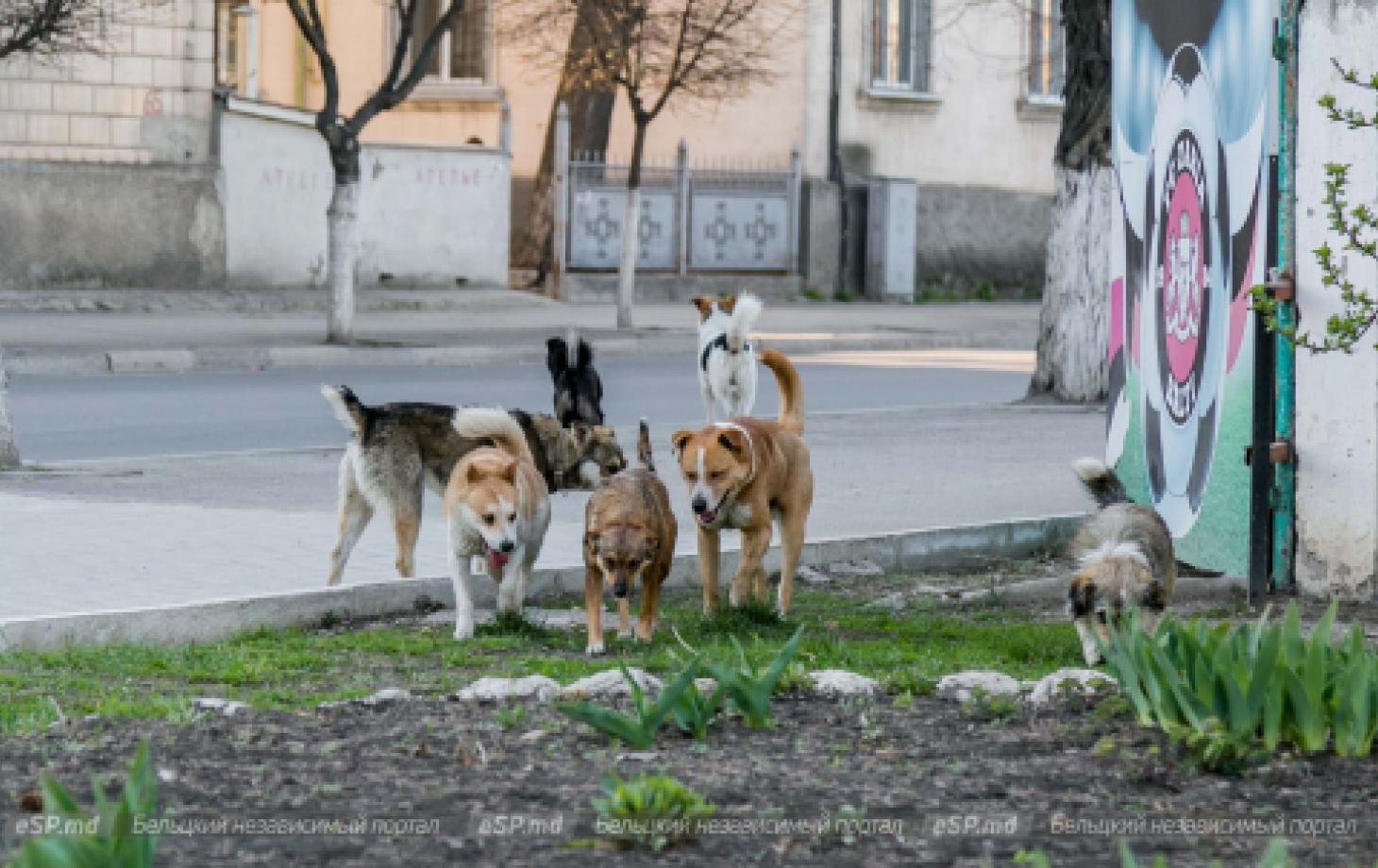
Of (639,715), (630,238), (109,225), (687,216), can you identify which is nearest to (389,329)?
(630,238)

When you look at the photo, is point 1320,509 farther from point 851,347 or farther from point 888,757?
point 851,347

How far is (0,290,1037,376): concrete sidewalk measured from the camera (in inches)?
890

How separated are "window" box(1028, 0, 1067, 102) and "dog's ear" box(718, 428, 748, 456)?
32.7 metres

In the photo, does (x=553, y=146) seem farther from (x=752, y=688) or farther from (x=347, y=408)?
(x=752, y=688)

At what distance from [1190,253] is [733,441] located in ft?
11.0

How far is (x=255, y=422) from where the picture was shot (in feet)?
55.3

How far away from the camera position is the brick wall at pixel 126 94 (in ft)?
91.2

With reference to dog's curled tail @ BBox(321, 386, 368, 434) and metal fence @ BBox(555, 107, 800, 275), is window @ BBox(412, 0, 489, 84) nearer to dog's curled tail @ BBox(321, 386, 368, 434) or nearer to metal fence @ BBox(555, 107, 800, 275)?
metal fence @ BBox(555, 107, 800, 275)

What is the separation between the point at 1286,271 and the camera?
970 centimetres

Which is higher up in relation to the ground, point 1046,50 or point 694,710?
point 1046,50

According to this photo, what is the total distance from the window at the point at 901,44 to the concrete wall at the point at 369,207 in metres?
8.19

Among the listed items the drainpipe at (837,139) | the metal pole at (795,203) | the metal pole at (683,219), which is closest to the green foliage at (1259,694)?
the metal pole at (683,219)

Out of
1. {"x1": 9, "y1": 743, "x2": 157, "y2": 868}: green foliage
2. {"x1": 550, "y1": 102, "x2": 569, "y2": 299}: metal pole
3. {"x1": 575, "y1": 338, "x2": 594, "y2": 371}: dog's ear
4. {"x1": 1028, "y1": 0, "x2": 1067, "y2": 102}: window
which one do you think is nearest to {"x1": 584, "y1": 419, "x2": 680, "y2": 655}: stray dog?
{"x1": 9, "y1": 743, "x2": 157, "y2": 868}: green foliage

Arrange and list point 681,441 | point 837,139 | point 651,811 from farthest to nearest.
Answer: point 837,139 → point 681,441 → point 651,811
